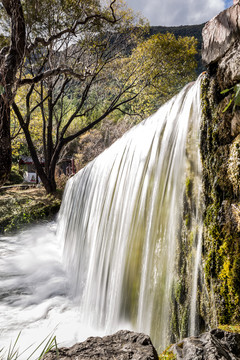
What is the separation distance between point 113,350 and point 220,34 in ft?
6.60

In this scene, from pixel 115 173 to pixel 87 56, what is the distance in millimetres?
10171

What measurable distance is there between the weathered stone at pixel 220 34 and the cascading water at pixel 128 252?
14.0 inches

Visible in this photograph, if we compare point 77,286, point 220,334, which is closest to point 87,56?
point 77,286

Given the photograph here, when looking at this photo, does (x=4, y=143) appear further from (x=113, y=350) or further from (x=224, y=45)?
(x=113, y=350)

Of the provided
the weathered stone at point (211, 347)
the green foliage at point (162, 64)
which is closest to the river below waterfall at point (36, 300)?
the weathered stone at point (211, 347)

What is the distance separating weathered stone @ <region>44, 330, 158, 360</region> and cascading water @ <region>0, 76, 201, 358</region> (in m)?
0.72

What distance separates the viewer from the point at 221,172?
161cm

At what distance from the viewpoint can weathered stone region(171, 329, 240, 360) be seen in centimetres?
90

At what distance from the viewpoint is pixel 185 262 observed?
6.23 feet

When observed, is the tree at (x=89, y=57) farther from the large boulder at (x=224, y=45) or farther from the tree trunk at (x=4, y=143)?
the large boulder at (x=224, y=45)

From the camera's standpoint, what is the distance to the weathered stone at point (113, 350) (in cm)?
106

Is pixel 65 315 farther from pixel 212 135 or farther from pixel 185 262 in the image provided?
pixel 212 135

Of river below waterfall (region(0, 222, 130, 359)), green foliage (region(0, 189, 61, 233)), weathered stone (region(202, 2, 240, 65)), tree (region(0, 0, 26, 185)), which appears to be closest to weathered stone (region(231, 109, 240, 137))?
weathered stone (region(202, 2, 240, 65))

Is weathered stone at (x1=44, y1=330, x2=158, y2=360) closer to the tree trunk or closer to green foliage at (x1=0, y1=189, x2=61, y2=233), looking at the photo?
the tree trunk
